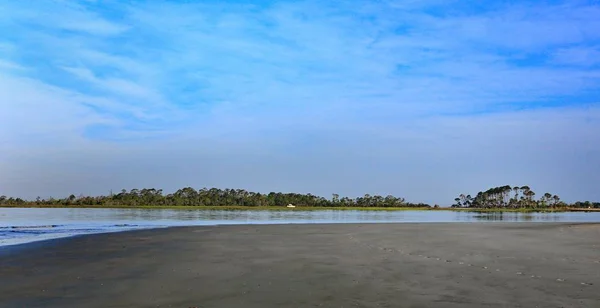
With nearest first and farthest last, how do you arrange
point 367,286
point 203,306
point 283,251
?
point 203,306 → point 367,286 → point 283,251

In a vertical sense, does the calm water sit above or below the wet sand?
below

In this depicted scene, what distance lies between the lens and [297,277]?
1321cm

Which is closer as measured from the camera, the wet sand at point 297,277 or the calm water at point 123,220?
the wet sand at point 297,277

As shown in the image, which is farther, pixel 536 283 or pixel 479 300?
pixel 536 283

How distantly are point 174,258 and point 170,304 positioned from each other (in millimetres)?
8370

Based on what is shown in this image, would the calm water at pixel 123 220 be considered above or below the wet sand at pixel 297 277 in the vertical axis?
below

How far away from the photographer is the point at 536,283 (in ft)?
40.5

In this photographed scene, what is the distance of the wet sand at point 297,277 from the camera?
10148 mm

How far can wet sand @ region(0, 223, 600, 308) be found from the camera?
10148 mm

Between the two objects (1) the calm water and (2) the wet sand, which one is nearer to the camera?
(2) the wet sand

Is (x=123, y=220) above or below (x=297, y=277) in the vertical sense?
below

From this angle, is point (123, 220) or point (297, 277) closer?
point (297, 277)

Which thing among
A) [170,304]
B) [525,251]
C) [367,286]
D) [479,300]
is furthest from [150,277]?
[525,251]

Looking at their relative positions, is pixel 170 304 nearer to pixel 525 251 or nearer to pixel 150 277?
pixel 150 277
